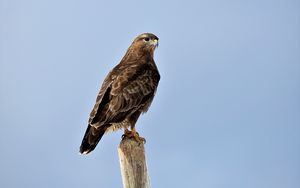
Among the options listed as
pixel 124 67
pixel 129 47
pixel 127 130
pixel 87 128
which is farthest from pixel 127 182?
pixel 129 47

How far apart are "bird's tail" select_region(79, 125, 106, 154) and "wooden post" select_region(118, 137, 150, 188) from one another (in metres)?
A: 0.96

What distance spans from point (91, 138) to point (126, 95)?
4.30 feet

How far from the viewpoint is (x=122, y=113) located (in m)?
9.70

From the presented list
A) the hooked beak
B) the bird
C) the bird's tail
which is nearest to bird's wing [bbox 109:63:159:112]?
the bird

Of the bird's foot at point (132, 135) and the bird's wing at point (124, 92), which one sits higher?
the bird's wing at point (124, 92)

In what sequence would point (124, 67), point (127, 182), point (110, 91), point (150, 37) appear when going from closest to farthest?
point (127, 182), point (110, 91), point (124, 67), point (150, 37)

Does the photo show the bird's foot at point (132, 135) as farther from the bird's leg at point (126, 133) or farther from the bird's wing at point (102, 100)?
the bird's wing at point (102, 100)

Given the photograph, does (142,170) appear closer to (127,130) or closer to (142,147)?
(142,147)

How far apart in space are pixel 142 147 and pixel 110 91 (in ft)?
6.93

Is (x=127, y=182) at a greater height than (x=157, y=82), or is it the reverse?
(x=157, y=82)

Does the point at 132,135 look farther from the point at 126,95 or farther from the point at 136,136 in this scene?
the point at 126,95

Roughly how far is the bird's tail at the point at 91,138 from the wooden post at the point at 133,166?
957mm

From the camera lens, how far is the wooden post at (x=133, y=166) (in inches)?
297

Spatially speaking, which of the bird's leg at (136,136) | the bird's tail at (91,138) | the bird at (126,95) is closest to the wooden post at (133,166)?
the bird at (126,95)
